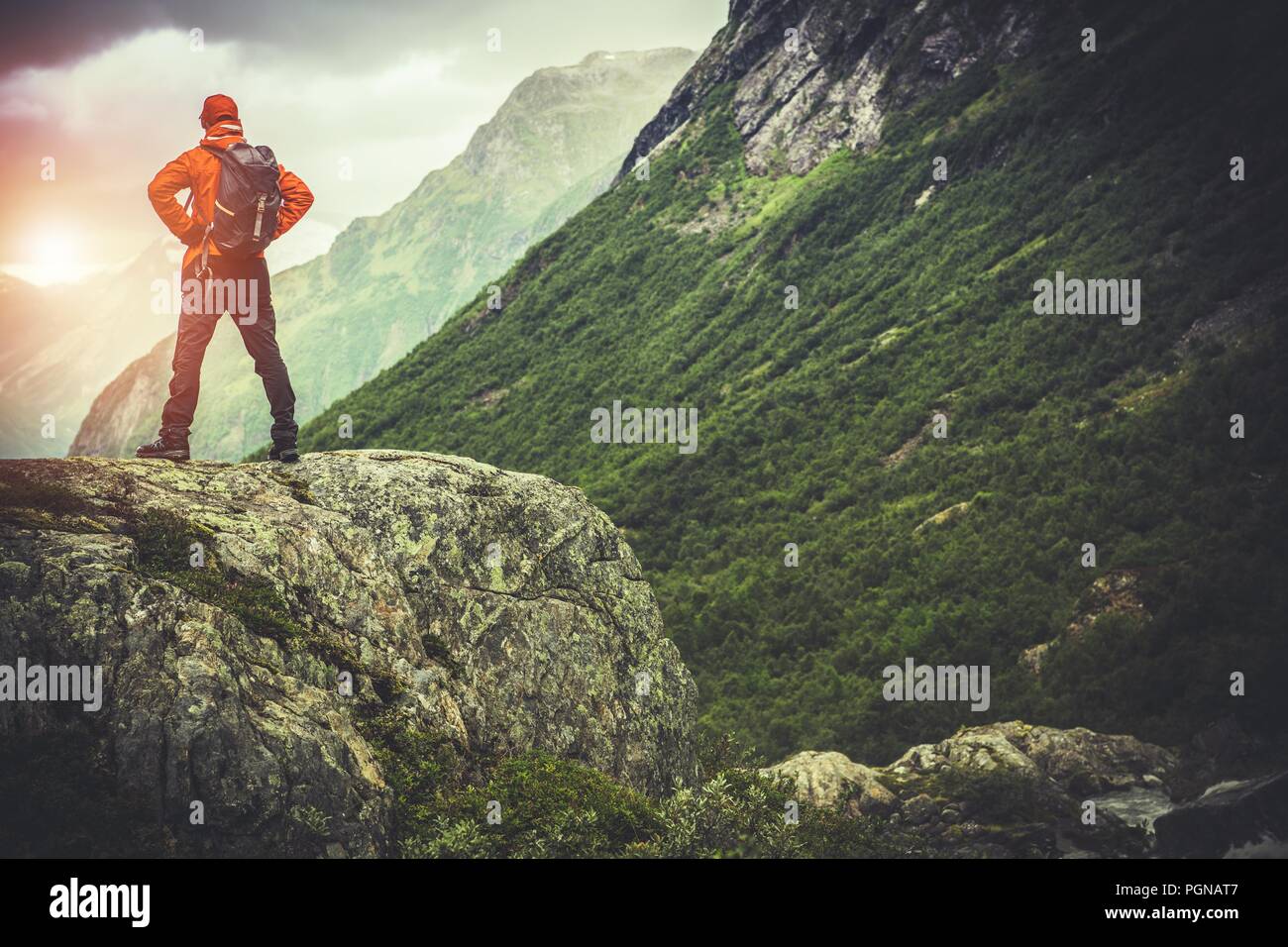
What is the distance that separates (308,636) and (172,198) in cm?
662

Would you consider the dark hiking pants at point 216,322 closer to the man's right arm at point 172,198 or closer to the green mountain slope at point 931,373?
the man's right arm at point 172,198

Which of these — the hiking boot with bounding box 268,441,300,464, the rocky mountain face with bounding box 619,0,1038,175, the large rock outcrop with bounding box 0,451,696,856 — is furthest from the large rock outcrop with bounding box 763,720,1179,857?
the rocky mountain face with bounding box 619,0,1038,175

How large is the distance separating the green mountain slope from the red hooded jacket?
1932 inches

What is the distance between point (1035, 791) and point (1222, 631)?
70.6ft

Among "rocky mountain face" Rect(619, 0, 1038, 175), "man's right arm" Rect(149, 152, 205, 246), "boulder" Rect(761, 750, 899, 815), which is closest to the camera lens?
"man's right arm" Rect(149, 152, 205, 246)

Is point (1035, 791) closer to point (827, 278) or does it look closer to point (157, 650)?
point (157, 650)

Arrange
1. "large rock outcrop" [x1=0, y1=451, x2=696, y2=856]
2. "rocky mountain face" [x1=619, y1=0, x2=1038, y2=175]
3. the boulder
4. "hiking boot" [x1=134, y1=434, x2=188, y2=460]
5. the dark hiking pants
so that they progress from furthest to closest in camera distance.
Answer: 1. "rocky mountain face" [x1=619, y1=0, x2=1038, y2=175]
2. the boulder
3. "hiking boot" [x1=134, y1=434, x2=188, y2=460]
4. the dark hiking pants
5. "large rock outcrop" [x1=0, y1=451, x2=696, y2=856]

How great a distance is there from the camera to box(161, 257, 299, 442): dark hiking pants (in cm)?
1548

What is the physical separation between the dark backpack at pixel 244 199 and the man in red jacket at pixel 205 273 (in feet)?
0.52

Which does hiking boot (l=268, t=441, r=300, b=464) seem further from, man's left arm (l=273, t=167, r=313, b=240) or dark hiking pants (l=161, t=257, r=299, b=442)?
man's left arm (l=273, t=167, r=313, b=240)

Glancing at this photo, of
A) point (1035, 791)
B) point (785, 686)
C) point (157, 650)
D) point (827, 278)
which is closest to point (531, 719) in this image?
point (157, 650)

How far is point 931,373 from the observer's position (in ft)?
307

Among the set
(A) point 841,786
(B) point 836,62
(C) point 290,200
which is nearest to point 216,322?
(C) point 290,200

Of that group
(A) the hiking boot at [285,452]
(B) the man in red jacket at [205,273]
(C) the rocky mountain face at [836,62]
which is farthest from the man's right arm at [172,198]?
(C) the rocky mountain face at [836,62]
